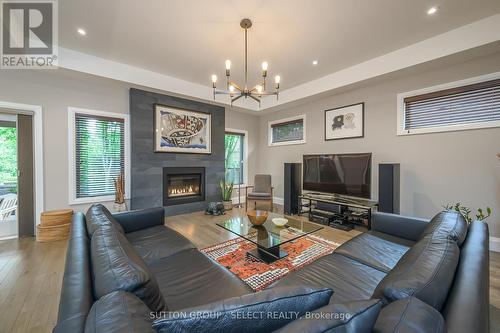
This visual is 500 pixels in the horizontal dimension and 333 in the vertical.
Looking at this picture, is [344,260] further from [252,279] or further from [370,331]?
[370,331]

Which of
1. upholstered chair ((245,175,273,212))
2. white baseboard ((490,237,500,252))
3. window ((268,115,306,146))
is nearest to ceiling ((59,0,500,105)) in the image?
window ((268,115,306,146))

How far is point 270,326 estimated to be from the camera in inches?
27.1

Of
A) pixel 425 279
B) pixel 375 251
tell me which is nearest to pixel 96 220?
pixel 425 279

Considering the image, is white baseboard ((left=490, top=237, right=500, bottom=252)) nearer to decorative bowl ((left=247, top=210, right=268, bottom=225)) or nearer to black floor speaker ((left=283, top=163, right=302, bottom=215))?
black floor speaker ((left=283, top=163, right=302, bottom=215))

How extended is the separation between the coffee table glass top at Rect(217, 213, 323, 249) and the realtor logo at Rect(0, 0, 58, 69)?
3.29 meters

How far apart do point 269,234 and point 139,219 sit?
4.94ft

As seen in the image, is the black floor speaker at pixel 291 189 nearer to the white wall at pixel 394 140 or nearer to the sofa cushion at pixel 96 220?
the white wall at pixel 394 140

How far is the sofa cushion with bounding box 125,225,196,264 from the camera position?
1801 mm

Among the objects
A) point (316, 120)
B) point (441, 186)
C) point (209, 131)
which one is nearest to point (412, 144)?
point (441, 186)

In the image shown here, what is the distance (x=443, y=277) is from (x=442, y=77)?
3639 millimetres

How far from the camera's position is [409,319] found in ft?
2.02

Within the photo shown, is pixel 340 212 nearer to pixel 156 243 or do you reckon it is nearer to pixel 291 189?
pixel 291 189

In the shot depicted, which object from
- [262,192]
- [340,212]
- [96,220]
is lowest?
[340,212]

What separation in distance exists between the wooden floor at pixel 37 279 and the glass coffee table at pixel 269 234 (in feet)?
2.47
